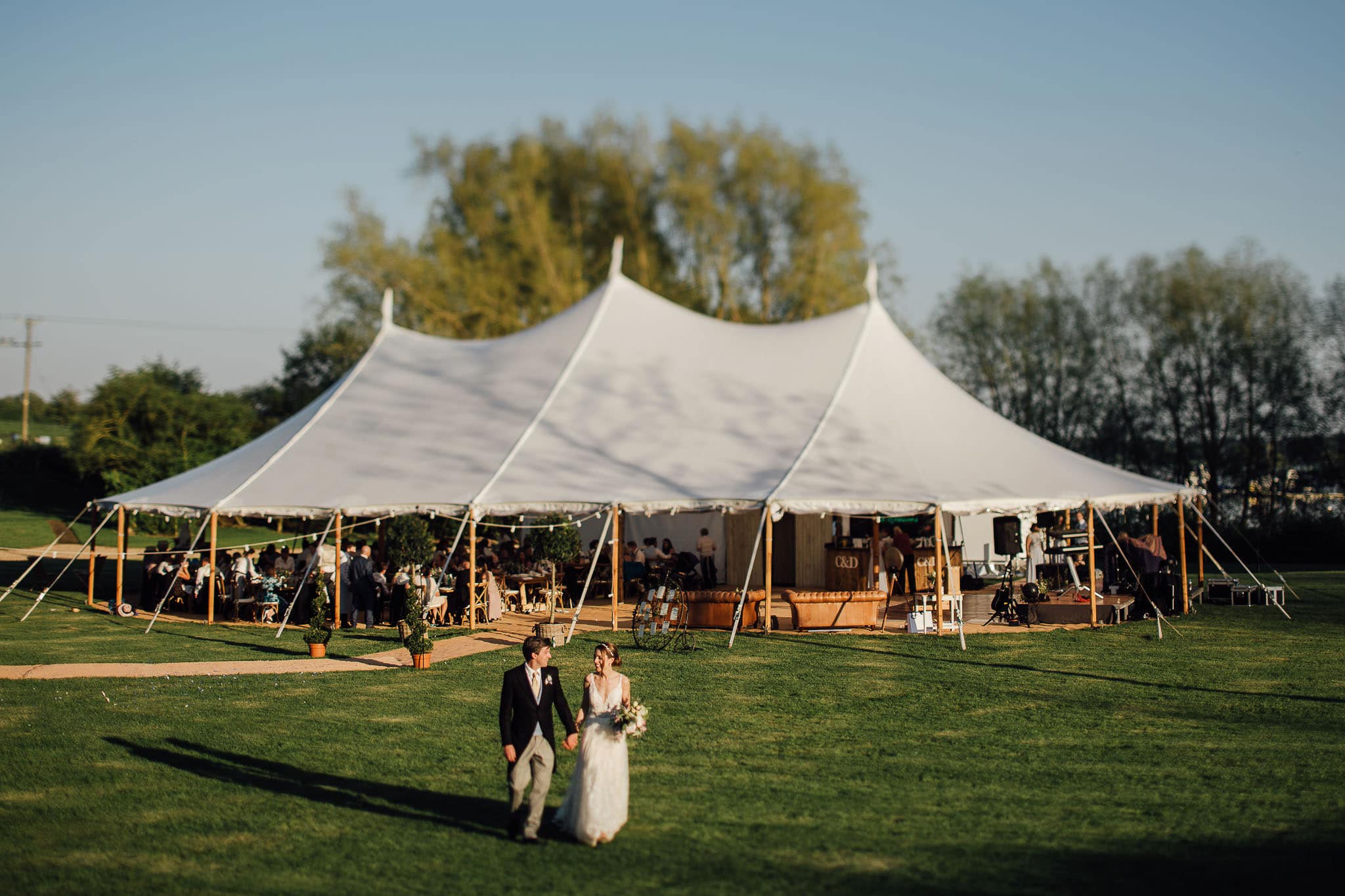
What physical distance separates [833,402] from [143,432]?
32156 millimetres

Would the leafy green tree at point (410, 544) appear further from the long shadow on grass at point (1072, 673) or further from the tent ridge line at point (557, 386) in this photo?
the long shadow on grass at point (1072, 673)

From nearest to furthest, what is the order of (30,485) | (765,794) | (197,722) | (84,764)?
(765,794) < (84,764) < (197,722) < (30,485)

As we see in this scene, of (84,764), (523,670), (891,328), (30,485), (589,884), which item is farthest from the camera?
(30,485)

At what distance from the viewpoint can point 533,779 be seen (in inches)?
249

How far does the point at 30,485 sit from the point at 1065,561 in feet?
130

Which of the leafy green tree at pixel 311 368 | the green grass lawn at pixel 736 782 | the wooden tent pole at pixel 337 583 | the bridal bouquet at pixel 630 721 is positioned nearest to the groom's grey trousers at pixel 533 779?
the green grass lawn at pixel 736 782

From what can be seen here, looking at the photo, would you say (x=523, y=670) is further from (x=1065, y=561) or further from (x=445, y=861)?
(x=1065, y=561)

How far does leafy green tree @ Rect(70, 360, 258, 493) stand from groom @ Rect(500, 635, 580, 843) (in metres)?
37.1

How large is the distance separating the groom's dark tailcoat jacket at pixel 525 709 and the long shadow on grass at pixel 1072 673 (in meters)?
6.79

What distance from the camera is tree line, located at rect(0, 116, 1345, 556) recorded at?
31812mm

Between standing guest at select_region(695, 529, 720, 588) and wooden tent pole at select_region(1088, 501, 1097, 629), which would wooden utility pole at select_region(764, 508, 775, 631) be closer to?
wooden tent pole at select_region(1088, 501, 1097, 629)

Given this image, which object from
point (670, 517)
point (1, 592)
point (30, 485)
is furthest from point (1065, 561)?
point (30, 485)

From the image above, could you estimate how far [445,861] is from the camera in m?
5.87

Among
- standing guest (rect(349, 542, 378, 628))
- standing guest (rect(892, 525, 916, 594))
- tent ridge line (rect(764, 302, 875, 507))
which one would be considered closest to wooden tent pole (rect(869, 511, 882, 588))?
standing guest (rect(892, 525, 916, 594))
